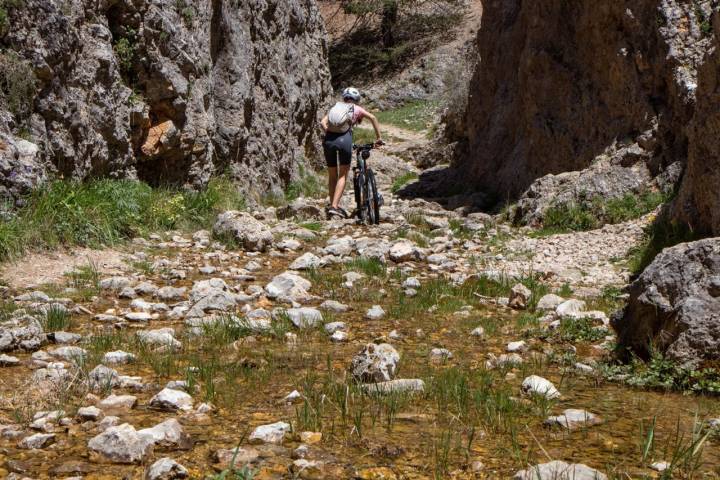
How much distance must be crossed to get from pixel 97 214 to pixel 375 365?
16.5ft

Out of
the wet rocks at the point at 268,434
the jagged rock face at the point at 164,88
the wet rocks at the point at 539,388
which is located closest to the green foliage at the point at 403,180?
the jagged rock face at the point at 164,88

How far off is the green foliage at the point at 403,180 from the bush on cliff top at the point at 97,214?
256 inches

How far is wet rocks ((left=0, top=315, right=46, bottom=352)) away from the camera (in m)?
4.85


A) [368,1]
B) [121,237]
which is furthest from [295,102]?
[368,1]

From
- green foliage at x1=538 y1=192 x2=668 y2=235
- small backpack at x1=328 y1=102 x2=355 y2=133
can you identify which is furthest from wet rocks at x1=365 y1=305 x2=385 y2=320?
small backpack at x1=328 y1=102 x2=355 y2=133

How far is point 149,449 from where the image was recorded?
323cm

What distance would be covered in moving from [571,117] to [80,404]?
9.62 meters

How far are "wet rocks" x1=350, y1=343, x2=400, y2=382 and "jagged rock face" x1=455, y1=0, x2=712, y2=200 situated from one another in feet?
21.8

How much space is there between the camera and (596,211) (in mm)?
10133

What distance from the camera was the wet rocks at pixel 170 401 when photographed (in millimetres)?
3867

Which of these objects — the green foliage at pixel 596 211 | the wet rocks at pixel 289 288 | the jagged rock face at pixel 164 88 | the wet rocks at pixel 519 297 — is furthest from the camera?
the green foliage at pixel 596 211

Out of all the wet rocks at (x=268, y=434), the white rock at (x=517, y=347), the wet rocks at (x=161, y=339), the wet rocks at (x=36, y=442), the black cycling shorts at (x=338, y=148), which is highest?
the black cycling shorts at (x=338, y=148)

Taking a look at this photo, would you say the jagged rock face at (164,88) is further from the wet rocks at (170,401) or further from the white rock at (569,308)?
the white rock at (569,308)

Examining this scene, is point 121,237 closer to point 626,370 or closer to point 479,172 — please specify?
point 626,370
